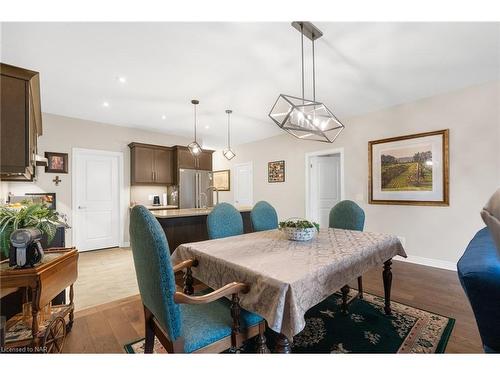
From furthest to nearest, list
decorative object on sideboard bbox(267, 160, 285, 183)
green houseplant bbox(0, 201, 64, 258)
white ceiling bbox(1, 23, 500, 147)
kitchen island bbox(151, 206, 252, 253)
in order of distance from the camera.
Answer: decorative object on sideboard bbox(267, 160, 285, 183) < kitchen island bbox(151, 206, 252, 253) < white ceiling bbox(1, 23, 500, 147) < green houseplant bbox(0, 201, 64, 258)

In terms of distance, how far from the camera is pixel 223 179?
727 cm

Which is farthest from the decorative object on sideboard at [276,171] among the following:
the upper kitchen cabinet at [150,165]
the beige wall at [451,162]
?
the upper kitchen cabinet at [150,165]

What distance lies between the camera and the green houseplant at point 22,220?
149cm

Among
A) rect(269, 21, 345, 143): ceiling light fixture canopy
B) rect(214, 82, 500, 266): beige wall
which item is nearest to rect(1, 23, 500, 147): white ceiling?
rect(269, 21, 345, 143): ceiling light fixture canopy

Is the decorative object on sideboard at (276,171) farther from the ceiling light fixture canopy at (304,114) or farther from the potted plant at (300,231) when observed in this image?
the potted plant at (300,231)

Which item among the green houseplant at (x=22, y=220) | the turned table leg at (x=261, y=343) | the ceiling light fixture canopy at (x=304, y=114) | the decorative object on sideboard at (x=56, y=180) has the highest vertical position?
the ceiling light fixture canopy at (x=304, y=114)

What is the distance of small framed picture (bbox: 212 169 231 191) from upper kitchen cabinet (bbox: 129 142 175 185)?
1.97 metres

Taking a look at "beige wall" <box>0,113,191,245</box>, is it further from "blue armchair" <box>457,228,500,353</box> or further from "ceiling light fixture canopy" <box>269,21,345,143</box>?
"blue armchair" <box>457,228,500,353</box>

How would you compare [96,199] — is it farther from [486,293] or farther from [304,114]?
[486,293]

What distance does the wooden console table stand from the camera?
1.38 meters

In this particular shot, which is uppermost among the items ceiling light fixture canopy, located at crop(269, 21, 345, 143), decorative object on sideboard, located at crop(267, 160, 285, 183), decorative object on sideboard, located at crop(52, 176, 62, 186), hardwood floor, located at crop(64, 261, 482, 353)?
ceiling light fixture canopy, located at crop(269, 21, 345, 143)

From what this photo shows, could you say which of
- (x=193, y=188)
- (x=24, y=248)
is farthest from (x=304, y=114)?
(x=193, y=188)

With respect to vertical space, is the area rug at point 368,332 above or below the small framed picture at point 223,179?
below

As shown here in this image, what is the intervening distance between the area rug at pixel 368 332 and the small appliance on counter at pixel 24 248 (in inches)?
36.6
